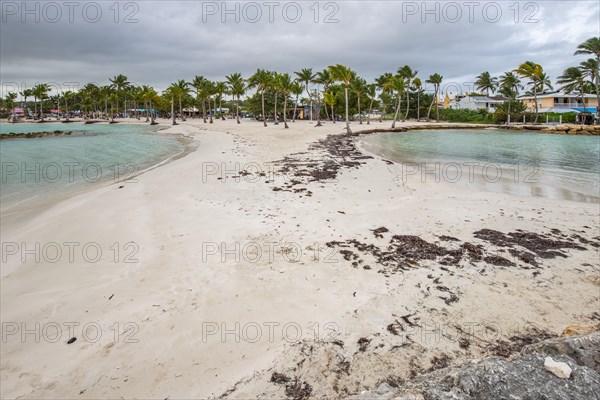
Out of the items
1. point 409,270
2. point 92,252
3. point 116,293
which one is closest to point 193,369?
point 116,293

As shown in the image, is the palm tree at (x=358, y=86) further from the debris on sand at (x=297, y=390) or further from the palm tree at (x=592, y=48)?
the debris on sand at (x=297, y=390)

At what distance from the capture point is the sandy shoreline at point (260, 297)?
3609 millimetres

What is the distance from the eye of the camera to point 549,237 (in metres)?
7.49

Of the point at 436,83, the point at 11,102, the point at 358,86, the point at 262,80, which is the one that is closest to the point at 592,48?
the point at 436,83

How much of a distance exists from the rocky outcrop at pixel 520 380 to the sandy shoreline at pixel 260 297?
1.48m

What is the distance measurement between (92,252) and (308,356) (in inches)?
215

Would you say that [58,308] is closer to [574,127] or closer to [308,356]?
[308,356]

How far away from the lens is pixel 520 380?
188cm

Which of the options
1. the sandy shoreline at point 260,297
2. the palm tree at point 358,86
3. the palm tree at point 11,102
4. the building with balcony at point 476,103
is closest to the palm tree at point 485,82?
the building with balcony at point 476,103

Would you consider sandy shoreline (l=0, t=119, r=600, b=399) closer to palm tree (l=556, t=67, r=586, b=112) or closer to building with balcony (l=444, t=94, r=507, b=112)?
palm tree (l=556, t=67, r=586, b=112)

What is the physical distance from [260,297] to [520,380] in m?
3.63

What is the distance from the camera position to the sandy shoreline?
3.61 m

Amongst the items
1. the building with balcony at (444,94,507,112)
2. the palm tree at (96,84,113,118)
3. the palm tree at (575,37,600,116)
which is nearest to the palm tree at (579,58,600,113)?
the palm tree at (575,37,600,116)

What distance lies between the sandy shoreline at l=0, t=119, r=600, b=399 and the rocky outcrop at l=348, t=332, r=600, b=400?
148cm
